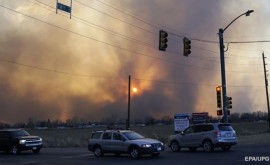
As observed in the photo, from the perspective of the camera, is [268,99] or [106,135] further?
[268,99]

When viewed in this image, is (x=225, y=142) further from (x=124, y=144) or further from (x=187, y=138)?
(x=124, y=144)

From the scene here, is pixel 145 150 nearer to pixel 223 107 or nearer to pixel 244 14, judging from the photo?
pixel 223 107

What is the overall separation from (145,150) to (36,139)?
10118 mm

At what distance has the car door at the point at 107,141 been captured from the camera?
21.2 meters

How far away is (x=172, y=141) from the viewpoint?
79.9 feet

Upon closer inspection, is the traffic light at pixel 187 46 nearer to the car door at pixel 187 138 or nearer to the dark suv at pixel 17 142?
the car door at pixel 187 138

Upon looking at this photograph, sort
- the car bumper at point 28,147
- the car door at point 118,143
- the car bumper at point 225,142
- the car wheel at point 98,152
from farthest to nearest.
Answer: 1. the car bumper at point 28,147
2. the car wheel at point 98,152
3. the car bumper at point 225,142
4. the car door at point 118,143

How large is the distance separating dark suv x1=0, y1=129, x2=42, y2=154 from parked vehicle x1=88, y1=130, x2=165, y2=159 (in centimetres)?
540

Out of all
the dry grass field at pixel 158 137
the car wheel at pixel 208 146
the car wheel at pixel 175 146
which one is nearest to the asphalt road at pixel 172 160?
the car wheel at pixel 208 146

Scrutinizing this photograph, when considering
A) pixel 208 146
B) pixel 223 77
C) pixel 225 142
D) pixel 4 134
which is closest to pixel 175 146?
pixel 208 146

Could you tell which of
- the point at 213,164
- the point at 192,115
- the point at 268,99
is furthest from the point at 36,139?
the point at 268,99

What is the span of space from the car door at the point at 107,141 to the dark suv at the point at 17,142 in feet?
21.5

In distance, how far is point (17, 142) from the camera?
25156 millimetres

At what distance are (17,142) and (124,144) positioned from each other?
9210mm
